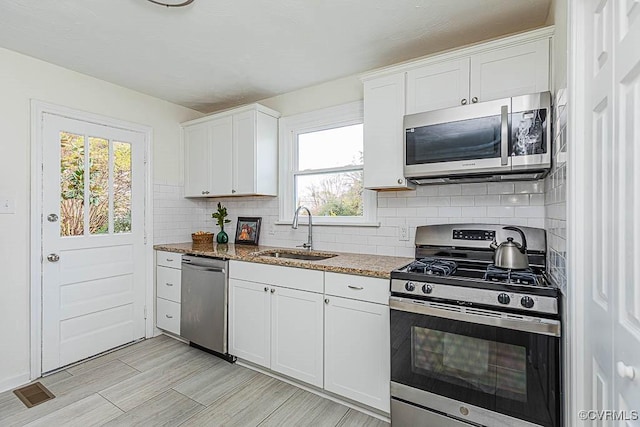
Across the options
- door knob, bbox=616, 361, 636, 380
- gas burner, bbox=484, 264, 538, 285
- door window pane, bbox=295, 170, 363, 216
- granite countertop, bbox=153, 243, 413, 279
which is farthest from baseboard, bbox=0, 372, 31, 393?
door knob, bbox=616, 361, 636, 380

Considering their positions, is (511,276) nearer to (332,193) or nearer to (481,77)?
(481,77)

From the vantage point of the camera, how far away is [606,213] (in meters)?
1.04

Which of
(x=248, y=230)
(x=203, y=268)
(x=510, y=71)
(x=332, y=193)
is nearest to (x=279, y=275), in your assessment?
(x=203, y=268)

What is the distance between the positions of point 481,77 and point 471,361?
63.7 inches

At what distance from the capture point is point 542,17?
201cm

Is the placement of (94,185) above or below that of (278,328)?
above

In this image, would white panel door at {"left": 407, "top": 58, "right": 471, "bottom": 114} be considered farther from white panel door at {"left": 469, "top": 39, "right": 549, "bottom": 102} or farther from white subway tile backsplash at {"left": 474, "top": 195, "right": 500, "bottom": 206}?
white subway tile backsplash at {"left": 474, "top": 195, "right": 500, "bottom": 206}

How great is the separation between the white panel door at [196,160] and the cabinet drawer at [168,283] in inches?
33.7

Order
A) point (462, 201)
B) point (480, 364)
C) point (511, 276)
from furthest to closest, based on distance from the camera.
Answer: point (462, 201) → point (511, 276) → point (480, 364)

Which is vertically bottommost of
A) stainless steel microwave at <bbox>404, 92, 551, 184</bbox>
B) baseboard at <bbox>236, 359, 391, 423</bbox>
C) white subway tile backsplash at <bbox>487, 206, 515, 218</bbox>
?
baseboard at <bbox>236, 359, 391, 423</bbox>

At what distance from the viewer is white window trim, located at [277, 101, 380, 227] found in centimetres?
279

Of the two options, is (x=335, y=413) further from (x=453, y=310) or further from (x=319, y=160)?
(x=319, y=160)

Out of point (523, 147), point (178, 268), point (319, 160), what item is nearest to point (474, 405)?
point (523, 147)

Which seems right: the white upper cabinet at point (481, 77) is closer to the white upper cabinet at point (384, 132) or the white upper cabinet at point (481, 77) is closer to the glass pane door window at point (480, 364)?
the white upper cabinet at point (384, 132)
